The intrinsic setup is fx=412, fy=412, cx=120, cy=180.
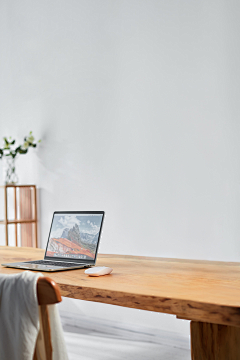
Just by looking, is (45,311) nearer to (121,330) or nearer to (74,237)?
(74,237)

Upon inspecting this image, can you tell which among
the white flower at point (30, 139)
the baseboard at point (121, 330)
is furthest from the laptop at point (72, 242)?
the white flower at point (30, 139)

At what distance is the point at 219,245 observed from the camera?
8.63 ft

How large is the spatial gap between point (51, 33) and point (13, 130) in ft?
3.15

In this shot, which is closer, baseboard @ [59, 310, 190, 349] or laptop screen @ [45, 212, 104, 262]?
laptop screen @ [45, 212, 104, 262]

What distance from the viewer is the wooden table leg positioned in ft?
4.58

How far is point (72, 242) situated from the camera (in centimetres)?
176

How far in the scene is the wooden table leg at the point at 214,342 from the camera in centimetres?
139

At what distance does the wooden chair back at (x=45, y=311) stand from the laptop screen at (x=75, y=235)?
0.72 m

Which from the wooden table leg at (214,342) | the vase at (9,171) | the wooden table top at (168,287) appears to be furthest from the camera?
the vase at (9,171)

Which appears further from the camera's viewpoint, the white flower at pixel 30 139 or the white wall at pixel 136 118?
the white flower at pixel 30 139

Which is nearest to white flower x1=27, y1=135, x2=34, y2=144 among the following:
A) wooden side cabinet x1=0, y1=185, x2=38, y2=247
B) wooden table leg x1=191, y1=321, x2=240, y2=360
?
wooden side cabinet x1=0, y1=185, x2=38, y2=247

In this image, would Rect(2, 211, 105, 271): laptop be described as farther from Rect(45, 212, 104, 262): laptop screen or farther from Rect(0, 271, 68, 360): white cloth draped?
Rect(0, 271, 68, 360): white cloth draped

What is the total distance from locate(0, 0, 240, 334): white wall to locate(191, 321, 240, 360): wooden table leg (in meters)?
1.21

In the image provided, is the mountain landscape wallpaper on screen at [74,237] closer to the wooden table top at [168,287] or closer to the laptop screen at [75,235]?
the laptop screen at [75,235]
